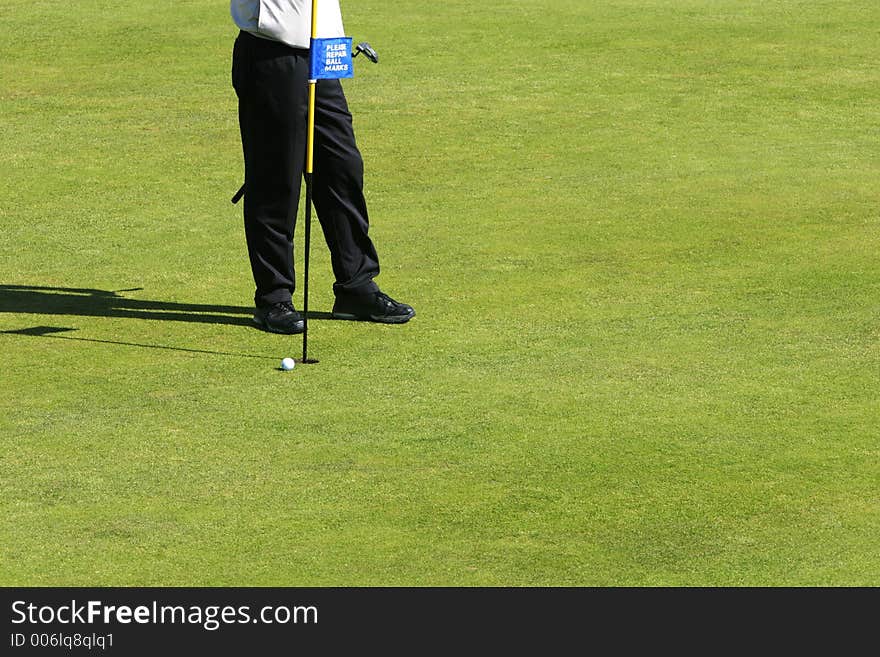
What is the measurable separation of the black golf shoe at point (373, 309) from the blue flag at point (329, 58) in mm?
1200

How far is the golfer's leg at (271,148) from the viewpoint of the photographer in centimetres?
905

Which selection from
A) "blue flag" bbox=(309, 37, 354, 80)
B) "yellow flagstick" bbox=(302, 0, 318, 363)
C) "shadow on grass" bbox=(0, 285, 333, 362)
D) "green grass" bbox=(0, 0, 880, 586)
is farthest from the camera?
"shadow on grass" bbox=(0, 285, 333, 362)

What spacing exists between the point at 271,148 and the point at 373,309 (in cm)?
100

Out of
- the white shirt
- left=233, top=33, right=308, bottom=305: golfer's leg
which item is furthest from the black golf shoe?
the white shirt

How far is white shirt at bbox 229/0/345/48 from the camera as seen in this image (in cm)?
887

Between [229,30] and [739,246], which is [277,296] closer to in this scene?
[739,246]

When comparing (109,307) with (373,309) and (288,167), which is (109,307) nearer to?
(288,167)

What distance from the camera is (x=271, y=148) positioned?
30.2 feet

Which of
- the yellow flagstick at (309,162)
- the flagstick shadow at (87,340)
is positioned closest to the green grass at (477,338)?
the flagstick shadow at (87,340)

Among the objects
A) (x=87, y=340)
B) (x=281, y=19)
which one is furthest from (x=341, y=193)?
(x=87, y=340)

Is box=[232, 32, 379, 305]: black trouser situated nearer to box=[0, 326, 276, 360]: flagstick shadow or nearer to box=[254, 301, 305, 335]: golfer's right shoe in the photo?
box=[254, 301, 305, 335]: golfer's right shoe

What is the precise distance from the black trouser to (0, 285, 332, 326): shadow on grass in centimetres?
20

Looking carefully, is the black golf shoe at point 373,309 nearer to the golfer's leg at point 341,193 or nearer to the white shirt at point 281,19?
the golfer's leg at point 341,193

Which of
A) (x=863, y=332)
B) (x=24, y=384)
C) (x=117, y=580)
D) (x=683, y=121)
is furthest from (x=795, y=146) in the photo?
(x=117, y=580)
